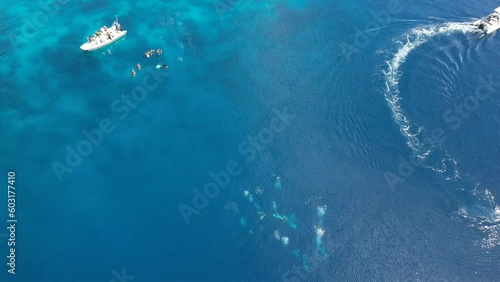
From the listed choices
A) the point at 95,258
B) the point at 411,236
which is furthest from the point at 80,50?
the point at 411,236

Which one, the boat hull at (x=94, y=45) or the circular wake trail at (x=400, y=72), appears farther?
the boat hull at (x=94, y=45)

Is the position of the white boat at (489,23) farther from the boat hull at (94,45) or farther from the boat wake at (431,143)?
the boat hull at (94,45)

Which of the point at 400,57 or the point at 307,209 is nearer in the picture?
the point at 307,209

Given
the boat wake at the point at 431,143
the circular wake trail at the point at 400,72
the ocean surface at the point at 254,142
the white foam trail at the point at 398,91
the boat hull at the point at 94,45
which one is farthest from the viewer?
the boat hull at the point at 94,45

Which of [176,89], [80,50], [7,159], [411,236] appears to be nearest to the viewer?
[411,236]

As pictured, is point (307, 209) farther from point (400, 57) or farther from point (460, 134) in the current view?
point (400, 57)

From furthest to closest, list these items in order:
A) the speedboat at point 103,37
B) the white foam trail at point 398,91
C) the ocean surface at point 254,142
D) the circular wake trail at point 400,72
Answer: the speedboat at point 103,37, the circular wake trail at point 400,72, the white foam trail at point 398,91, the ocean surface at point 254,142

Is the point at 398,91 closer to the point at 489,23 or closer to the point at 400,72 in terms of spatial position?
the point at 400,72

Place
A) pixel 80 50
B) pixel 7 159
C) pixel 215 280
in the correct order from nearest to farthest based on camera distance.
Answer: pixel 215 280, pixel 7 159, pixel 80 50

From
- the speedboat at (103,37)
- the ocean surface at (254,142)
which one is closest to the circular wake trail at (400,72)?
the ocean surface at (254,142)
